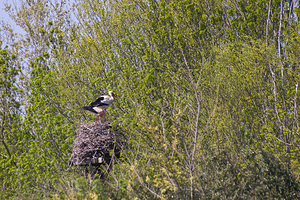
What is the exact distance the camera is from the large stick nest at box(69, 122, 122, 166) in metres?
7.66

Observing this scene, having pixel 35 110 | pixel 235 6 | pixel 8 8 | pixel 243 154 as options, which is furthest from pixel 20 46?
pixel 243 154

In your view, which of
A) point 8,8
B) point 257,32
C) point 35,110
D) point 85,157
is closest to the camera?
point 85,157

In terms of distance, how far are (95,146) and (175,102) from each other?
178 cm

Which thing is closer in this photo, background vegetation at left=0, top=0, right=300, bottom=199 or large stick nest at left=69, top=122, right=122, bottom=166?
background vegetation at left=0, top=0, right=300, bottom=199

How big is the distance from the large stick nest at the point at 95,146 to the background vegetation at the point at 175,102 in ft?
1.09

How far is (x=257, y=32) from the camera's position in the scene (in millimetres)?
9656

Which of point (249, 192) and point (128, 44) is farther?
point (128, 44)

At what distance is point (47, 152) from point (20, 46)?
7591mm

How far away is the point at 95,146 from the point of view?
768 centimetres

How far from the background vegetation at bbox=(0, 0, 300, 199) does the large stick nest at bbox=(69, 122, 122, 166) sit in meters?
0.33

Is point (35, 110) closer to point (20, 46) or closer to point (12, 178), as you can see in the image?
point (12, 178)

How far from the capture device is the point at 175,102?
759 cm

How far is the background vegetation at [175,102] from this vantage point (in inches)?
246

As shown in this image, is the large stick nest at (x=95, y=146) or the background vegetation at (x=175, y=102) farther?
the large stick nest at (x=95, y=146)
